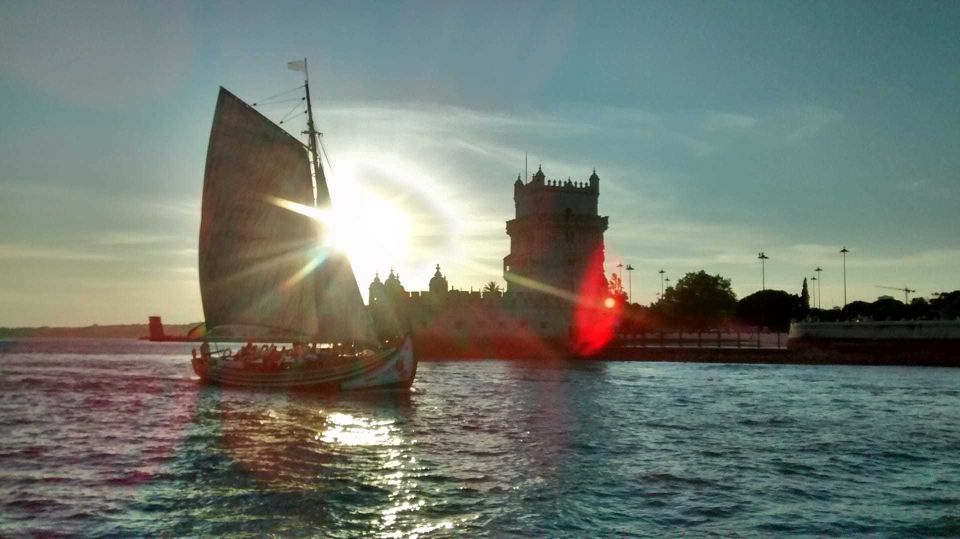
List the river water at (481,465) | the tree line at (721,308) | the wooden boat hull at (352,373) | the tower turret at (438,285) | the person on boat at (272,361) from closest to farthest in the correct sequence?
the river water at (481,465)
the wooden boat hull at (352,373)
the person on boat at (272,361)
the tower turret at (438,285)
the tree line at (721,308)

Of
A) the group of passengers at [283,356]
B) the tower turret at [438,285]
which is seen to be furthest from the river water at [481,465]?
the tower turret at [438,285]

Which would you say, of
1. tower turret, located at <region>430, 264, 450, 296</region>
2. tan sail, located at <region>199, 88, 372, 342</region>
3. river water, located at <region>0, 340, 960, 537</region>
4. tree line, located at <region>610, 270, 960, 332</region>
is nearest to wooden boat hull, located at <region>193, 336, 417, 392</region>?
river water, located at <region>0, 340, 960, 537</region>

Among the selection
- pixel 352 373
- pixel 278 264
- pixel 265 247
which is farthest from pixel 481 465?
pixel 265 247

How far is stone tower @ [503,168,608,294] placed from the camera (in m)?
97.8

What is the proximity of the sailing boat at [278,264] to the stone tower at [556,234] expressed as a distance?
51.3m

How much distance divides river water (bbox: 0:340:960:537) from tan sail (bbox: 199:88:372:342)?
13.1 feet

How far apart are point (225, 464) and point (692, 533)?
12652 mm

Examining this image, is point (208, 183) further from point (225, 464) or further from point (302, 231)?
point (225, 464)

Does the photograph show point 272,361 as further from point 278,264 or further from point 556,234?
point 556,234

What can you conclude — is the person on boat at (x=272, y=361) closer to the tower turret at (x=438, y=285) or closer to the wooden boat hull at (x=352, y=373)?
the wooden boat hull at (x=352, y=373)

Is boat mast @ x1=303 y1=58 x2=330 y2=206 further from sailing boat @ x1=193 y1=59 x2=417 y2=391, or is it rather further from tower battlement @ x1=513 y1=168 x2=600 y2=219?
tower battlement @ x1=513 y1=168 x2=600 y2=219

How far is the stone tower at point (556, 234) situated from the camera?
97.8 meters

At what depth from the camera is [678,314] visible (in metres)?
131

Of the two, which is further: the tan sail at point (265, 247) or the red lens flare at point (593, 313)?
the red lens flare at point (593, 313)
